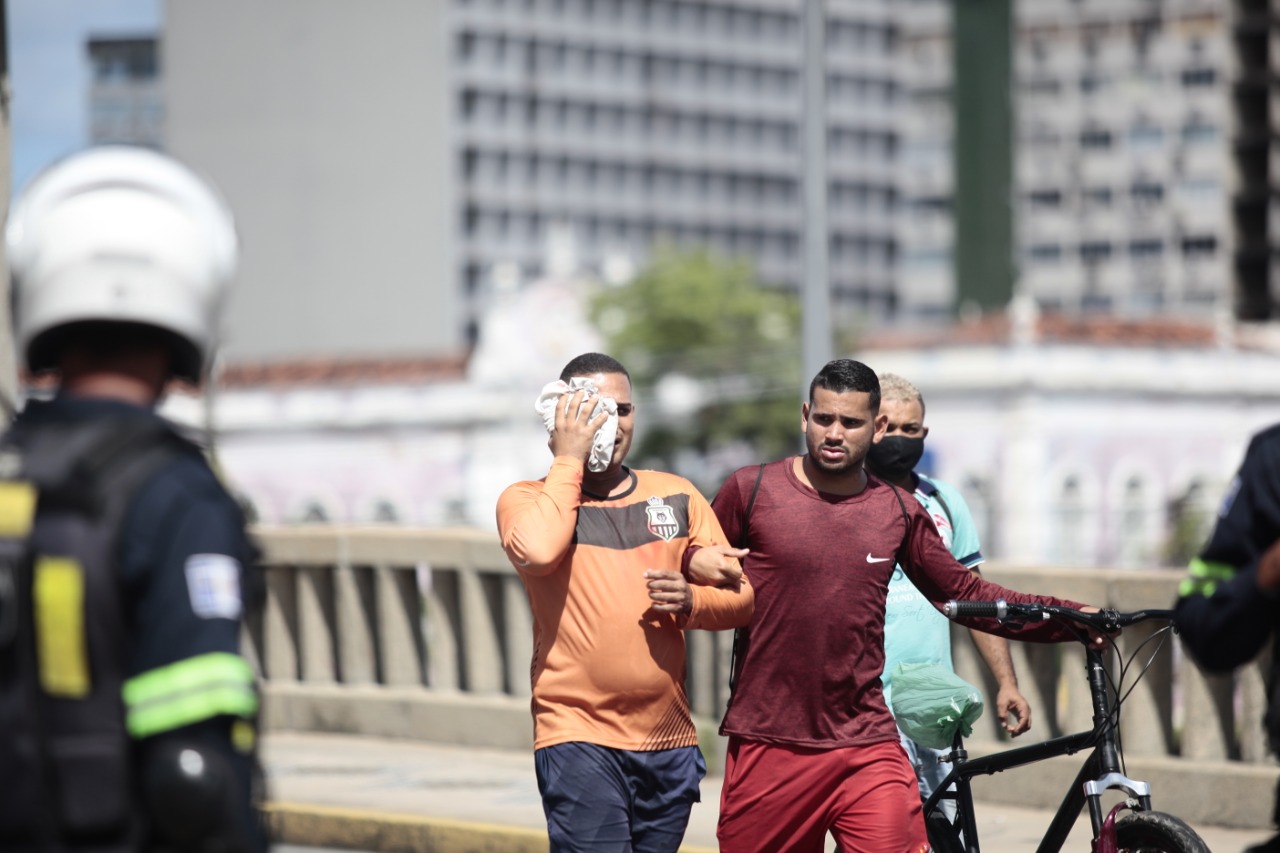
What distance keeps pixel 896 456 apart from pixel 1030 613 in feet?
3.85

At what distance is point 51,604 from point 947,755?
3823mm

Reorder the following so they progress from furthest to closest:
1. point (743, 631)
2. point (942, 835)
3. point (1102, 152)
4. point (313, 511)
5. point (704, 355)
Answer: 1. point (1102, 152)
2. point (704, 355)
3. point (313, 511)
4. point (942, 835)
5. point (743, 631)

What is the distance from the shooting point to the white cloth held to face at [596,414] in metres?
5.38

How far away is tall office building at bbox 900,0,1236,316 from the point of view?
4518 inches

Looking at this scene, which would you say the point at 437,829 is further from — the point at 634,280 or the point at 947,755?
the point at 634,280

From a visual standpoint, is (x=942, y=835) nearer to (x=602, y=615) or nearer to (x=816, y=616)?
(x=816, y=616)

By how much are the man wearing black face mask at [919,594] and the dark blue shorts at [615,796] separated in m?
1.05

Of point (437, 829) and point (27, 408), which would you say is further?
point (437, 829)

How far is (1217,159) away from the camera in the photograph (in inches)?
4500

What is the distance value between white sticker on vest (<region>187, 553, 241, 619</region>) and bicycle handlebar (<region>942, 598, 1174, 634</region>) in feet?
9.74

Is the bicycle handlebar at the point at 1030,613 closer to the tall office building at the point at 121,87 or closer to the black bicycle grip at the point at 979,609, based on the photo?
the black bicycle grip at the point at 979,609

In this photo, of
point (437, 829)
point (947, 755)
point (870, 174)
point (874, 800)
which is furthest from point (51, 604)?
point (870, 174)

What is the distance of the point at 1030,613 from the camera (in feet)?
18.0

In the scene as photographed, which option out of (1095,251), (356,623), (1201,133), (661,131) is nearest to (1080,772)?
(356,623)
